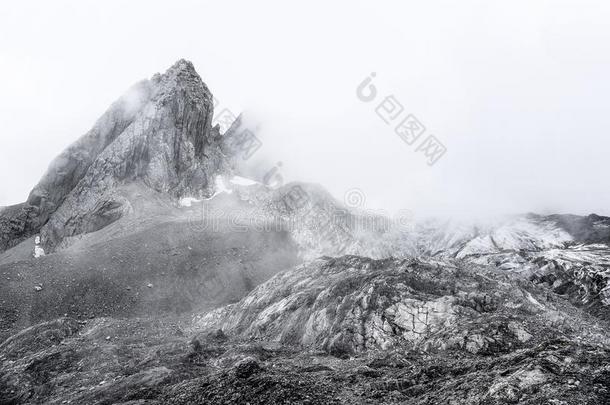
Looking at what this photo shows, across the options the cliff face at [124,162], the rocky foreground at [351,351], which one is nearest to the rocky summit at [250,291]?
the rocky foreground at [351,351]

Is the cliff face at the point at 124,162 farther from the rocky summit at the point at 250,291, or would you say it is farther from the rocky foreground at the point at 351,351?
the rocky foreground at the point at 351,351

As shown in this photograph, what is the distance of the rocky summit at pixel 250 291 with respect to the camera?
19812 mm

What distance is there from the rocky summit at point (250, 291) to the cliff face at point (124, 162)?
46cm

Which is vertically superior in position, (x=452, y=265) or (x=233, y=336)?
(x=452, y=265)

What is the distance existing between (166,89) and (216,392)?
337 ft

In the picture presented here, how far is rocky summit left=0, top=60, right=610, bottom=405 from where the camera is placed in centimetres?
1981

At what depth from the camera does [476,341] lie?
23203 mm

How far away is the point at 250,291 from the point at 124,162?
58.2 m

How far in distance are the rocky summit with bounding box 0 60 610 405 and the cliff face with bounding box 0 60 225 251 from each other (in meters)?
0.46

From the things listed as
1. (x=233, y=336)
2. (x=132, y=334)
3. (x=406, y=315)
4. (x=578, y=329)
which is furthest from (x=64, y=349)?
(x=578, y=329)

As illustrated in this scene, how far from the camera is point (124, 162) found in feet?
325

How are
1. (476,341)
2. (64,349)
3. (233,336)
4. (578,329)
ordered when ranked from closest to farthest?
1. (476,341)
2. (578,329)
3. (64,349)
4. (233,336)

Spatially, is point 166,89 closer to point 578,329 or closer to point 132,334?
point 132,334

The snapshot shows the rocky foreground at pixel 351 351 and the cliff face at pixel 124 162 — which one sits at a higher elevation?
the cliff face at pixel 124 162
